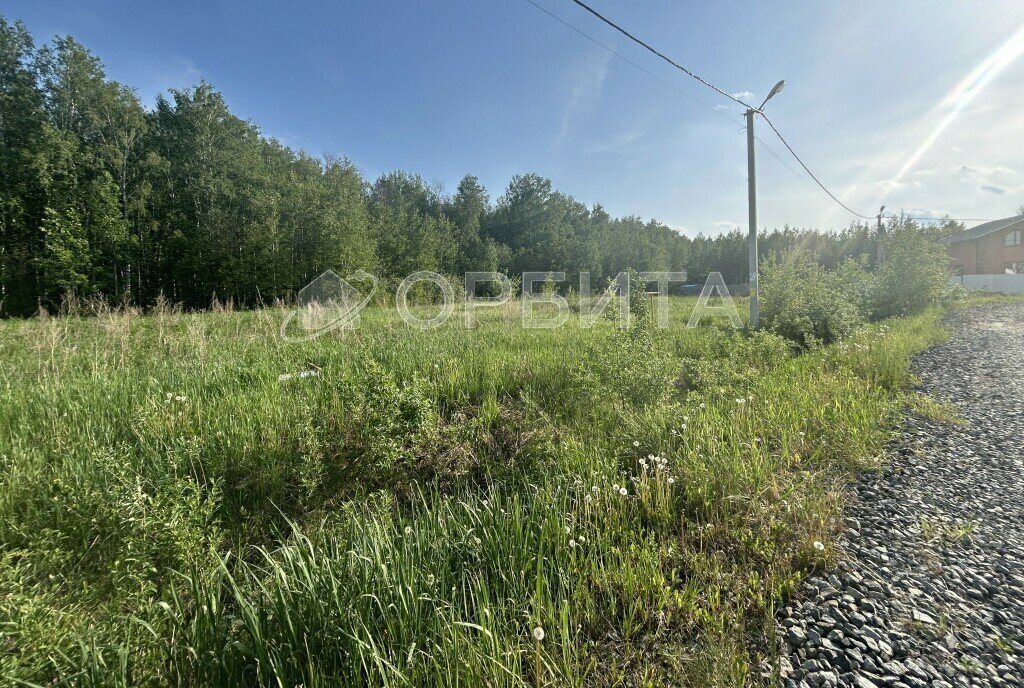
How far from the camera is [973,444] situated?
3.19m

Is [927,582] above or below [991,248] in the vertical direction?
below

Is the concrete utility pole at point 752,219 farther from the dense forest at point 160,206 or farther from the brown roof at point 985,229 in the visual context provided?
the brown roof at point 985,229

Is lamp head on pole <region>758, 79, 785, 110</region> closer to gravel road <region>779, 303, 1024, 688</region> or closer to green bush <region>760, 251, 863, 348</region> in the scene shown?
green bush <region>760, 251, 863, 348</region>

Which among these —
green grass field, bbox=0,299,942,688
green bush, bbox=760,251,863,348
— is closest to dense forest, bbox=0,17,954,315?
green bush, bbox=760,251,863,348

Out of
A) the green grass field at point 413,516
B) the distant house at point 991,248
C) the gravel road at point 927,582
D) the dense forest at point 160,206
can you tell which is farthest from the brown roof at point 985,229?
the green grass field at point 413,516

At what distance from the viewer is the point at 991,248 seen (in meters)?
30.5

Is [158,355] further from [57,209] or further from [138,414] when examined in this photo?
[57,209]

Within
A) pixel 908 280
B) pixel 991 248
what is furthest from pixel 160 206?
pixel 991 248

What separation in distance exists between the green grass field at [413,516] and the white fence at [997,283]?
28.1 metres

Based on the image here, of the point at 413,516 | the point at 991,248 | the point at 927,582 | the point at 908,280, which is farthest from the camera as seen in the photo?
the point at 991,248

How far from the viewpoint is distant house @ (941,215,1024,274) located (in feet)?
94.5

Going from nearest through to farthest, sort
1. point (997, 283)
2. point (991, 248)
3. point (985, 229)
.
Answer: point (997, 283) < point (991, 248) < point (985, 229)

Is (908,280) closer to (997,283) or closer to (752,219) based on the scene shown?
(752,219)

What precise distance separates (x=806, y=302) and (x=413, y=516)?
31.0ft
